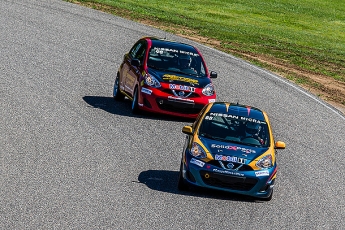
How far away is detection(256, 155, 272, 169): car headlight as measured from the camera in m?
15.1

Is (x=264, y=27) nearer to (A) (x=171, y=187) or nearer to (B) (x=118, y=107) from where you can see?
(B) (x=118, y=107)

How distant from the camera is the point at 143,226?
42.4 feet

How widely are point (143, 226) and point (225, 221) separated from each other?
140 cm

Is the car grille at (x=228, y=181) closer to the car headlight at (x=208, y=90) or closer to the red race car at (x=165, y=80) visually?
the red race car at (x=165, y=80)

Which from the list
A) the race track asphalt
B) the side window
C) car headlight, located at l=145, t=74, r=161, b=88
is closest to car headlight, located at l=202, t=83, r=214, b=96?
the race track asphalt

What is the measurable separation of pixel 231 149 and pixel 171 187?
1.17 meters

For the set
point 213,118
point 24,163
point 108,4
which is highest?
point 213,118

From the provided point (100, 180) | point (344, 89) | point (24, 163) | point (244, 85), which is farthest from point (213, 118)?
point (344, 89)

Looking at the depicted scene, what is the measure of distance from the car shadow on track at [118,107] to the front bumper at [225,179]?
630 cm

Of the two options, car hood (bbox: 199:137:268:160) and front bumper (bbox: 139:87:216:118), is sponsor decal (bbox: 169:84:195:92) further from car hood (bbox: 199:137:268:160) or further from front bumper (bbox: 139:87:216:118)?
car hood (bbox: 199:137:268:160)

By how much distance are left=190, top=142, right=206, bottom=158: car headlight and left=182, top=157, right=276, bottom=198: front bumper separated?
0.58 feet

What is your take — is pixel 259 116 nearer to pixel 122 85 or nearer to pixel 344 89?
pixel 122 85

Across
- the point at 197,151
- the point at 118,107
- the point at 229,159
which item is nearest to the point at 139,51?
the point at 118,107

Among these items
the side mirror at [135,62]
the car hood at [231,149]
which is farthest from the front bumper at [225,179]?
the side mirror at [135,62]
